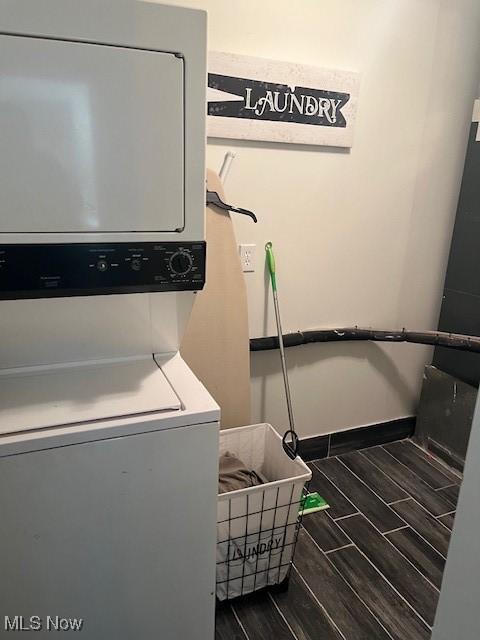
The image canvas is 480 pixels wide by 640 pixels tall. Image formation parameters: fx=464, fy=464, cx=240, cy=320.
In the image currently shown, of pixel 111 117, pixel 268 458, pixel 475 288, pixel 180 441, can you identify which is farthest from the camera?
pixel 475 288

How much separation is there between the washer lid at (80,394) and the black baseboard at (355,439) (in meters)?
1.42

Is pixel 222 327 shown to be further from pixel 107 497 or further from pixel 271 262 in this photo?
pixel 107 497

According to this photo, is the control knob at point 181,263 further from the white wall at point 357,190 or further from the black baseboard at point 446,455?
the black baseboard at point 446,455

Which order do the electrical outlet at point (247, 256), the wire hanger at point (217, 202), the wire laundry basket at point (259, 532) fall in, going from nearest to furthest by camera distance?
the wire laundry basket at point (259, 532), the wire hanger at point (217, 202), the electrical outlet at point (247, 256)

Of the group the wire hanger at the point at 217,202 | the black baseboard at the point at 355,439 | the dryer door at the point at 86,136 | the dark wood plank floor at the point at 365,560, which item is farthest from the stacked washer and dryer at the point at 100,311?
the black baseboard at the point at 355,439

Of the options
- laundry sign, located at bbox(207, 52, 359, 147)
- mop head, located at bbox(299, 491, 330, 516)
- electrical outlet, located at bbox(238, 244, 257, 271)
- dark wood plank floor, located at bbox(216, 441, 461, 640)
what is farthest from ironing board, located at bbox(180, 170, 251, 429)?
dark wood plank floor, located at bbox(216, 441, 461, 640)

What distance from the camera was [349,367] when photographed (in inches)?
93.9

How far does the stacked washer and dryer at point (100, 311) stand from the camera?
2.96 ft

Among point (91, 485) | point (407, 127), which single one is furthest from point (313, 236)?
point (91, 485)

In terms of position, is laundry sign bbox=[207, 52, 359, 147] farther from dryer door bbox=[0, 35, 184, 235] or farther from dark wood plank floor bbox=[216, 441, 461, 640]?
dark wood plank floor bbox=[216, 441, 461, 640]

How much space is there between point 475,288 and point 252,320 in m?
1.12

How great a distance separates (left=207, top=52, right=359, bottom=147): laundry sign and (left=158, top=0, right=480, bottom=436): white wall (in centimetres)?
5

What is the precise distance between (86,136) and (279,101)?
3.59 feet

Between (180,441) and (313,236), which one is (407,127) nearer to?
(313,236)
